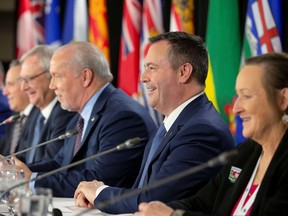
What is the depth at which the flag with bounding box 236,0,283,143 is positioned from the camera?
4.80 metres

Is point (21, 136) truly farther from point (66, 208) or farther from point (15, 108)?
point (66, 208)

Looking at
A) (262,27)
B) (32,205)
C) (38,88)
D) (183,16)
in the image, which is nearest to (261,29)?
(262,27)

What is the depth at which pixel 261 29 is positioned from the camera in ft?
16.0

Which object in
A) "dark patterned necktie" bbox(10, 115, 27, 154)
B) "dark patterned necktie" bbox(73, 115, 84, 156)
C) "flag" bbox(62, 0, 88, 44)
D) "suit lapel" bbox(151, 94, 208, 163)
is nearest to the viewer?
"suit lapel" bbox(151, 94, 208, 163)

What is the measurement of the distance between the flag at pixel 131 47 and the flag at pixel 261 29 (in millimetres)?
1396

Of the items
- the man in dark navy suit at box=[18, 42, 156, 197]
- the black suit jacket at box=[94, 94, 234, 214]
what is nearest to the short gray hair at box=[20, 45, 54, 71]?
the man in dark navy suit at box=[18, 42, 156, 197]

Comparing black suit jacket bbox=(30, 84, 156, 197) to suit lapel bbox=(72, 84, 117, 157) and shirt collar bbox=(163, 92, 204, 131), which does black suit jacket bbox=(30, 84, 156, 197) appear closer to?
suit lapel bbox=(72, 84, 117, 157)

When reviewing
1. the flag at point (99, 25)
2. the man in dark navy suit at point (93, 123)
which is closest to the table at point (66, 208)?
the man in dark navy suit at point (93, 123)

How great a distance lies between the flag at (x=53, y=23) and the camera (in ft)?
24.0

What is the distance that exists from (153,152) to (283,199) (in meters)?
1.02

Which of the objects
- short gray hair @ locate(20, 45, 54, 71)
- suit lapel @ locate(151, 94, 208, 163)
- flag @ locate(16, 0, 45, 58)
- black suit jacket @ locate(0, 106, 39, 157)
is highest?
flag @ locate(16, 0, 45, 58)

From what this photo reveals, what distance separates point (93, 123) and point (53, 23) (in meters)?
3.53

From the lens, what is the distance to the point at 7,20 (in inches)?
342

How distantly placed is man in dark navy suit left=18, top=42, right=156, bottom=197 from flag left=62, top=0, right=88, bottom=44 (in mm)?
2451
